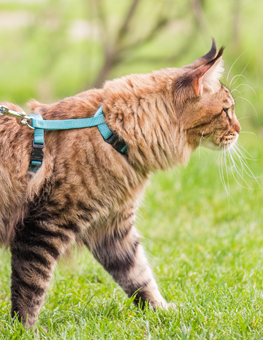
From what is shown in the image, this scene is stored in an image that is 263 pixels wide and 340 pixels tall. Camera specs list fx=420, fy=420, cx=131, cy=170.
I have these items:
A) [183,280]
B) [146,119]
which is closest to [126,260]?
[183,280]

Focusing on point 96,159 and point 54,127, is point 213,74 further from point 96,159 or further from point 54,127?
point 54,127

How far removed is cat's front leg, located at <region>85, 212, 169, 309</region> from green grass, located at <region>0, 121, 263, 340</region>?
0.10 m

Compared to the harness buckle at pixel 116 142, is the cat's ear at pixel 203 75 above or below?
above

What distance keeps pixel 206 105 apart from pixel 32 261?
51.0 inches

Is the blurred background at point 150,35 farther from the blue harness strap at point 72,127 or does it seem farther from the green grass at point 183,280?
the blue harness strap at point 72,127

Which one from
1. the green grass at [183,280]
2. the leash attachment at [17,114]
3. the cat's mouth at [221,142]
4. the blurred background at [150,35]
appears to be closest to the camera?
the green grass at [183,280]

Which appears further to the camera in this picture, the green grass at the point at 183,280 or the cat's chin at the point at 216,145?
the cat's chin at the point at 216,145

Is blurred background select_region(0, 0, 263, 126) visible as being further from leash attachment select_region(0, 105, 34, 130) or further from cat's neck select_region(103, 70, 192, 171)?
leash attachment select_region(0, 105, 34, 130)

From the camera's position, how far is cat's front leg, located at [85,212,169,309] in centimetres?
263

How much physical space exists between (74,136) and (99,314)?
101 cm

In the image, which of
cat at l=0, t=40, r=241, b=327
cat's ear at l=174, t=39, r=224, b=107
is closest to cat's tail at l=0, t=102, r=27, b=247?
cat at l=0, t=40, r=241, b=327

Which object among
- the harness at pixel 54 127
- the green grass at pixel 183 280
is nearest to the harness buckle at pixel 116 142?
the harness at pixel 54 127

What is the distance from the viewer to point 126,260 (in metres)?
2.72

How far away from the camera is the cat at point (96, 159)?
7.33 feet
